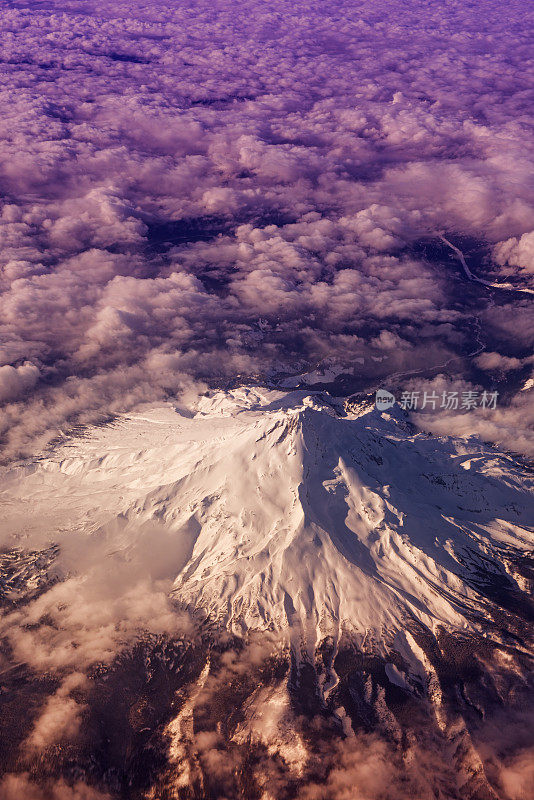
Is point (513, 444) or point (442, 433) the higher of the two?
point (513, 444)

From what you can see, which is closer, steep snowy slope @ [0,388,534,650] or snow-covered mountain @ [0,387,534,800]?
snow-covered mountain @ [0,387,534,800]

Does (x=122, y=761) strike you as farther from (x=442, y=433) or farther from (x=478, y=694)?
(x=442, y=433)

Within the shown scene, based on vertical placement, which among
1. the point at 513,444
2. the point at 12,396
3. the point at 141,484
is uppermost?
the point at 141,484

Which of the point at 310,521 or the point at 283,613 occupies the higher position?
the point at 310,521

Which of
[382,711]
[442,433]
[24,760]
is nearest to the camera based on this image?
[24,760]

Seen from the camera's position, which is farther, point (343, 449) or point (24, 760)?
point (343, 449)

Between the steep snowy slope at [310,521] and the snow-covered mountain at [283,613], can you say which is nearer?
the snow-covered mountain at [283,613]

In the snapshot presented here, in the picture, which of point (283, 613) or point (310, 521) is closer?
point (283, 613)

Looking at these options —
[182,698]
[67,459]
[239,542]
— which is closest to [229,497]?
[239,542]
